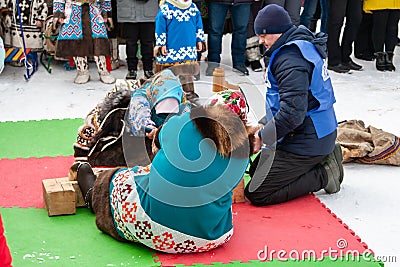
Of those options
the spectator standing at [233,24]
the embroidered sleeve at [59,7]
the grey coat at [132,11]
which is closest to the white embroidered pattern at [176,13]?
the grey coat at [132,11]

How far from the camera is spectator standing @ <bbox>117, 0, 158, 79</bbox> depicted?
6.44 metres

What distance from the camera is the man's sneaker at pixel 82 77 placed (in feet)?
21.8

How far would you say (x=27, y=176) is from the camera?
13.5 feet

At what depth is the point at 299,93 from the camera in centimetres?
365

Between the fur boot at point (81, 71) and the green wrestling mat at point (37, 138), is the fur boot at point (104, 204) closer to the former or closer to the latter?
the green wrestling mat at point (37, 138)

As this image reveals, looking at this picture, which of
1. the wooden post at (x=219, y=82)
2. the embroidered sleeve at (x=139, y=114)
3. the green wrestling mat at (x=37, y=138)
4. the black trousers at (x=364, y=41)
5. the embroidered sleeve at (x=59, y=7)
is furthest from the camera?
the black trousers at (x=364, y=41)

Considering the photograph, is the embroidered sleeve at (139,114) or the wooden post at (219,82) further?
the wooden post at (219,82)

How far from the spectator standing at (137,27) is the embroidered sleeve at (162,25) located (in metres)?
0.68

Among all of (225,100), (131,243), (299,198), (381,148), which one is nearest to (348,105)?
(381,148)

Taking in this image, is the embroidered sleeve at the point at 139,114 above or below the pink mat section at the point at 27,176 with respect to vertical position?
above

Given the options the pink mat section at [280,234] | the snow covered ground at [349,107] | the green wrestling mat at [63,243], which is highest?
the green wrestling mat at [63,243]

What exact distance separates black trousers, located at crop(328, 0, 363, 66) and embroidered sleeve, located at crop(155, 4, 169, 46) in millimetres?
2164

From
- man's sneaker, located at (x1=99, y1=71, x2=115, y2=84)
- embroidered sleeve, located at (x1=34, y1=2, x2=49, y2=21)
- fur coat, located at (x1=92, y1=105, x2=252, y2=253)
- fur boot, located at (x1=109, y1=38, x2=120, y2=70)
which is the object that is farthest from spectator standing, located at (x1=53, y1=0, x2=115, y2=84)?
fur coat, located at (x1=92, y1=105, x2=252, y2=253)

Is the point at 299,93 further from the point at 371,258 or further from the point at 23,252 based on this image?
the point at 23,252
